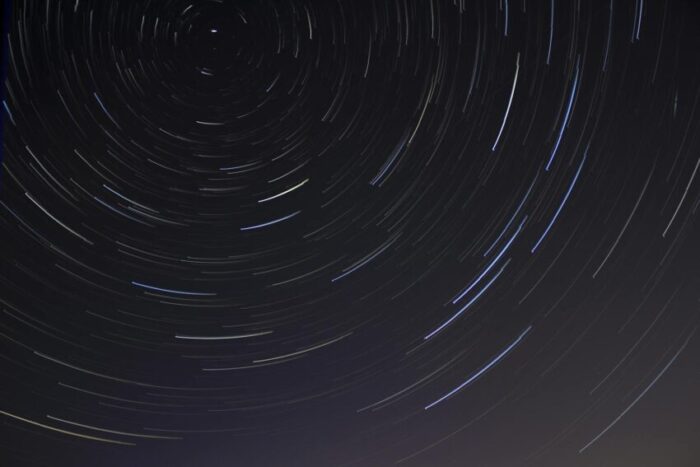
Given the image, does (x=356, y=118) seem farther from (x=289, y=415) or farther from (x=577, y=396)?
(x=577, y=396)

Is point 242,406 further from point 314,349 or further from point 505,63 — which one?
point 505,63

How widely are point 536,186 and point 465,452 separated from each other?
0.89 metres

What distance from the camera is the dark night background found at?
7.97ft

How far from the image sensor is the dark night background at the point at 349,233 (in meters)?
2.43

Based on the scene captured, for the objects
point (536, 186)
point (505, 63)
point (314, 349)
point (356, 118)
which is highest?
point (505, 63)

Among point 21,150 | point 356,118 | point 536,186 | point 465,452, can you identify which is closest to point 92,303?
point 21,150

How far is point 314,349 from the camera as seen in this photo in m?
2.54

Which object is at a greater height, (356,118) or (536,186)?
(356,118)

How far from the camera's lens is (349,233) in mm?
2562

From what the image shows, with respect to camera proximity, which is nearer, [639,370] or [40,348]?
[40,348]

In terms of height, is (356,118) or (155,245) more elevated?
(356,118)

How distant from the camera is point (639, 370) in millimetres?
2697

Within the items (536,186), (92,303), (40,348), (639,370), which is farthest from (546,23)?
(40,348)

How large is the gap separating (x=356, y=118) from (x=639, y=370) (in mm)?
1264
